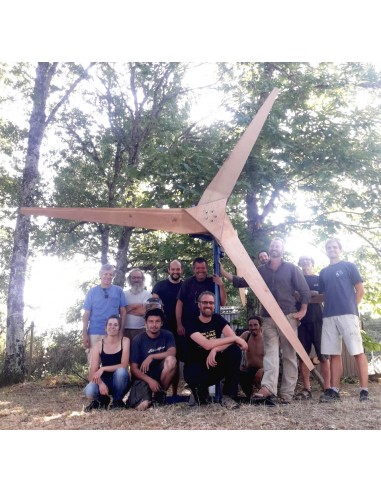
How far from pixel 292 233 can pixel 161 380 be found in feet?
19.8

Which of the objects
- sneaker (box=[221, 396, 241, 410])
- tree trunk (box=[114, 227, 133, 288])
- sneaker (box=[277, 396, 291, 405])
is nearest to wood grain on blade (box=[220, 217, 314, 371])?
sneaker (box=[277, 396, 291, 405])

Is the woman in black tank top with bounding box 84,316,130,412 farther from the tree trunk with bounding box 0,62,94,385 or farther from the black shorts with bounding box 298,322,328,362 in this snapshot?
the tree trunk with bounding box 0,62,94,385

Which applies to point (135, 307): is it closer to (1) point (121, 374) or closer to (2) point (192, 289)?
(2) point (192, 289)

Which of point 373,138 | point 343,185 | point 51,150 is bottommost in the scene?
point 343,185

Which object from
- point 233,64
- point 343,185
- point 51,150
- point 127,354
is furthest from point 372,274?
point 51,150

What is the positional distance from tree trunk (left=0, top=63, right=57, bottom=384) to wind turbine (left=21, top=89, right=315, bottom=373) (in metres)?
5.41

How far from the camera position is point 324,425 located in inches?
175

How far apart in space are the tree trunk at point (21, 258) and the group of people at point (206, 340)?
183 inches

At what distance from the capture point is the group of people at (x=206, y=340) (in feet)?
18.6

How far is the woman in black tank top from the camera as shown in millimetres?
5680

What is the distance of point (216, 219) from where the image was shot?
623 cm

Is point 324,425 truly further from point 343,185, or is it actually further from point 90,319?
point 343,185

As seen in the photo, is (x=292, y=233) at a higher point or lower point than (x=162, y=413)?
higher

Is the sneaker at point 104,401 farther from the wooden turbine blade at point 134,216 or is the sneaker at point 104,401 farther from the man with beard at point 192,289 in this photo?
the wooden turbine blade at point 134,216
